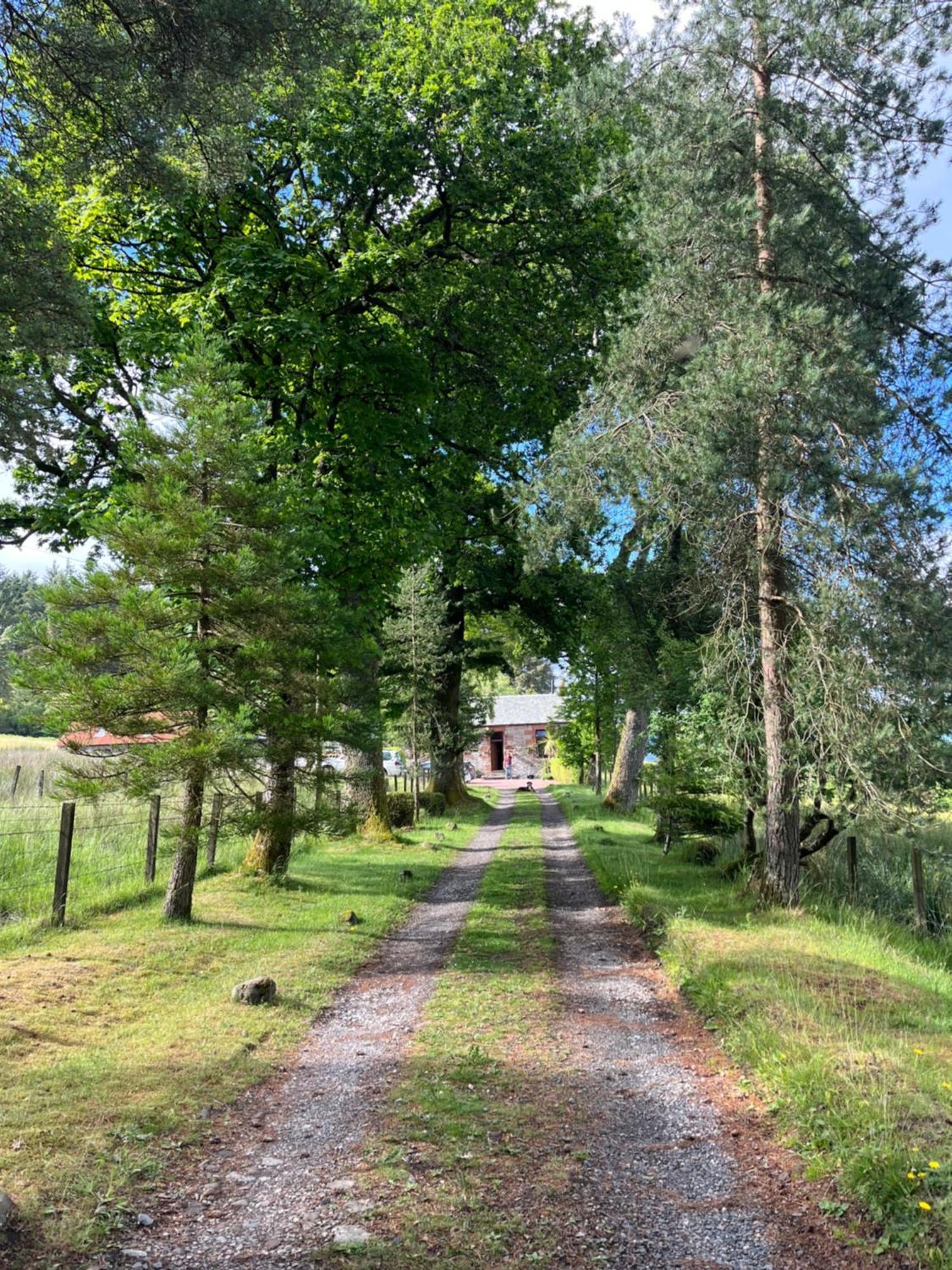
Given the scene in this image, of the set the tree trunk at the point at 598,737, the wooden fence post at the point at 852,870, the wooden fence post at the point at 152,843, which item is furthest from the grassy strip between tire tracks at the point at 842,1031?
the tree trunk at the point at 598,737

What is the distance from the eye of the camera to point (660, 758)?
53.8 ft

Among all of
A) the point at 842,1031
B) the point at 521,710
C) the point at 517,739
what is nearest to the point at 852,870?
the point at 842,1031

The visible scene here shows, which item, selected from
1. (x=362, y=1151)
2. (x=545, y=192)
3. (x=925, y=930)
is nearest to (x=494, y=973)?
(x=362, y=1151)

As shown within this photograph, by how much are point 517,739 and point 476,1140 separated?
60.4 m

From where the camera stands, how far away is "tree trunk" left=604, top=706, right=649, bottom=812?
22422 mm

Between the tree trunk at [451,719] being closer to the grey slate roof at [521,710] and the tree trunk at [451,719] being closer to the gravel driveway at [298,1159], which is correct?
the gravel driveway at [298,1159]

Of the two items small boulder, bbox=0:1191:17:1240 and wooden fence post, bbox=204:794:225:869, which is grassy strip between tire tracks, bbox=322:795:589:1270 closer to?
small boulder, bbox=0:1191:17:1240

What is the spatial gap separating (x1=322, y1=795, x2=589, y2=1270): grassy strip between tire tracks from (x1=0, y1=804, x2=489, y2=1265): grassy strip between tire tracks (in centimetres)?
103

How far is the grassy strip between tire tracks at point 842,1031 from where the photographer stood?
369 centimetres

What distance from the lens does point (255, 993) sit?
680 centimetres

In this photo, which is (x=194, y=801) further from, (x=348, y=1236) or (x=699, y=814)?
(x=699, y=814)

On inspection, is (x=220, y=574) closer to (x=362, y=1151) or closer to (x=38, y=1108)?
(x=38, y=1108)

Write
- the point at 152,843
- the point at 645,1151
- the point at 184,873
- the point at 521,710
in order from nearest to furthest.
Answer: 1. the point at 645,1151
2. the point at 184,873
3. the point at 152,843
4. the point at 521,710

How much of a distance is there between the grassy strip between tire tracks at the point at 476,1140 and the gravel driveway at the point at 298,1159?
0.16m
